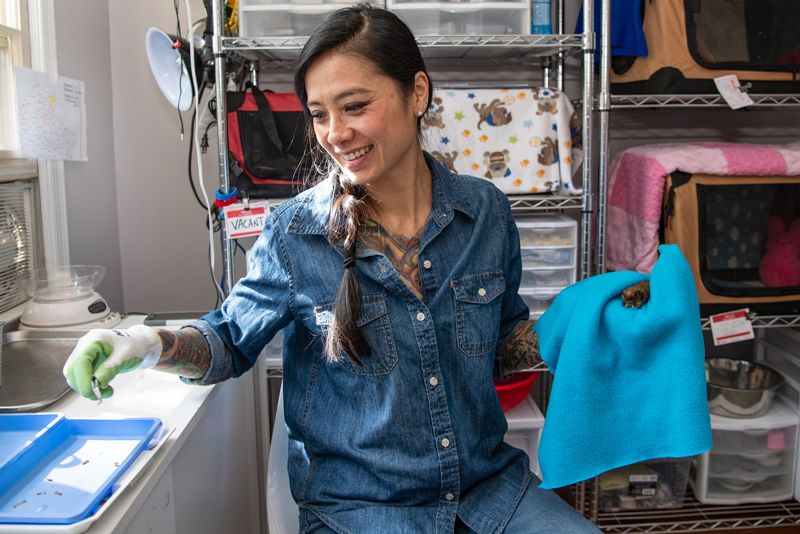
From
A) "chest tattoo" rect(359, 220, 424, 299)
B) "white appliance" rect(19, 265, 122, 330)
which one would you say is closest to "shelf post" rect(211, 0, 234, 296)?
"white appliance" rect(19, 265, 122, 330)

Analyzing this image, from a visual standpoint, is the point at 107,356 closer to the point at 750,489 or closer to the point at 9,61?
the point at 9,61

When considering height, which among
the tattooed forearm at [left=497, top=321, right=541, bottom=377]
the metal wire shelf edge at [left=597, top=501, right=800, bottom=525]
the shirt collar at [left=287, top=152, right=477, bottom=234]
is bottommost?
the metal wire shelf edge at [left=597, top=501, right=800, bottom=525]

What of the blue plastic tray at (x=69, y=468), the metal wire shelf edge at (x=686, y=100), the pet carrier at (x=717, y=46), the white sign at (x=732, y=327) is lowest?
the white sign at (x=732, y=327)

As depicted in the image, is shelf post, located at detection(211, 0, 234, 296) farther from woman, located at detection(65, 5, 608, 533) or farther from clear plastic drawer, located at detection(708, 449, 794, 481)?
clear plastic drawer, located at detection(708, 449, 794, 481)

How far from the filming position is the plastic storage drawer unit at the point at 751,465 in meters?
2.15

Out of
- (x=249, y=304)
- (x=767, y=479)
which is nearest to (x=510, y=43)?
(x=249, y=304)

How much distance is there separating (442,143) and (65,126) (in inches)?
38.7

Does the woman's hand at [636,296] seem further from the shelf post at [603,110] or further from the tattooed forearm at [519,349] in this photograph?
the shelf post at [603,110]

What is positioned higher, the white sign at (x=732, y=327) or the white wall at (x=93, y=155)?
the white wall at (x=93, y=155)

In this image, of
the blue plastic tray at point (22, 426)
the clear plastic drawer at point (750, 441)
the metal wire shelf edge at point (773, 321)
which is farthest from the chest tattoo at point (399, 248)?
the clear plastic drawer at point (750, 441)

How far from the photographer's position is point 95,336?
106 centimetres

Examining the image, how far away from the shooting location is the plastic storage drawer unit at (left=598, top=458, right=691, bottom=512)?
219 centimetres

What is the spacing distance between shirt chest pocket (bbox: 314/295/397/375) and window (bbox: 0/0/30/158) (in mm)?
967

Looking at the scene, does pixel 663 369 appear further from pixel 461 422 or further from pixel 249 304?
pixel 249 304
